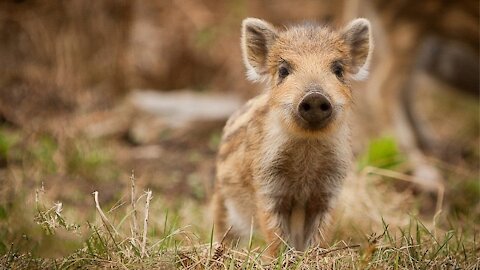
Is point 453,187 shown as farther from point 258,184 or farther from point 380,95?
point 258,184

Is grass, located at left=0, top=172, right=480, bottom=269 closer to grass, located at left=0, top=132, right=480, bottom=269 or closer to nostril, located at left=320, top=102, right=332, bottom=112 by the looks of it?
grass, located at left=0, top=132, right=480, bottom=269

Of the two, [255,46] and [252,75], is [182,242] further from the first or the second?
[255,46]

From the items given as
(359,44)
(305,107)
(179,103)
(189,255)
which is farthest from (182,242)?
(179,103)

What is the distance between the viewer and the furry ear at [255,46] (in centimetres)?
445

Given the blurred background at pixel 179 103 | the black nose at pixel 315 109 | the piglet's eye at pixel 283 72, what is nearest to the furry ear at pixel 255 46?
the piglet's eye at pixel 283 72

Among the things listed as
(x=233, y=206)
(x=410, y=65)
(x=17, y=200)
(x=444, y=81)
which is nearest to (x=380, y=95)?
(x=410, y=65)

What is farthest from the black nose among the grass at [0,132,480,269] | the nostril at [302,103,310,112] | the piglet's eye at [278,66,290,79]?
the grass at [0,132,480,269]

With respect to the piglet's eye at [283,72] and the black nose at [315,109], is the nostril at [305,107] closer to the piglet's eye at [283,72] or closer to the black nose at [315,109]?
the black nose at [315,109]

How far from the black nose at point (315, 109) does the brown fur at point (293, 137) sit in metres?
0.05

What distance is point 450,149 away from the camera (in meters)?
8.48

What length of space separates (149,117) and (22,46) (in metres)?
2.12

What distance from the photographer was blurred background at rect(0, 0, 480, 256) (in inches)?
241

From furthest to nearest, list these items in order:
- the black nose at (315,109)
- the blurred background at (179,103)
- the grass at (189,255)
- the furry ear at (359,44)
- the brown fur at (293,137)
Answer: the blurred background at (179,103) → the furry ear at (359,44) → the brown fur at (293,137) → the black nose at (315,109) → the grass at (189,255)

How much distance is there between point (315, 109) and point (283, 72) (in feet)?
1.57
